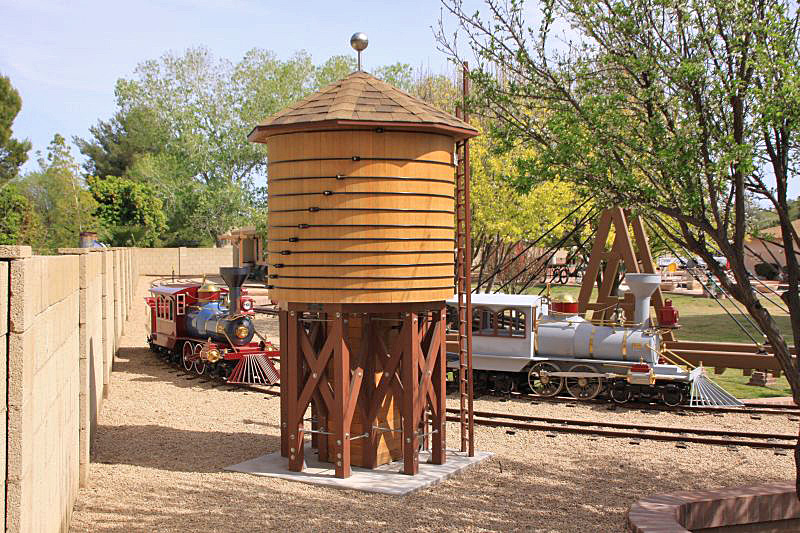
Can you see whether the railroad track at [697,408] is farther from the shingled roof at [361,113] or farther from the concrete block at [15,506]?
the concrete block at [15,506]

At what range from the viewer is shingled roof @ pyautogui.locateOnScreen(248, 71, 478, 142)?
11.3m

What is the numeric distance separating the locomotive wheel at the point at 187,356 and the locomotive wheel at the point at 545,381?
339 inches

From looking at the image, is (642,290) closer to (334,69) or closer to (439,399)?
(439,399)

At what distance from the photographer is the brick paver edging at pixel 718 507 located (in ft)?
28.9

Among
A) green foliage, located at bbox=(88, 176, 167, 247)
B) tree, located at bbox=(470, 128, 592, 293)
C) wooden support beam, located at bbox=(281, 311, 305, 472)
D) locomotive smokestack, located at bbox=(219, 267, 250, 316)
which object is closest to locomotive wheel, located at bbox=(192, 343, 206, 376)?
locomotive smokestack, located at bbox=(219, 267, 250, 316)

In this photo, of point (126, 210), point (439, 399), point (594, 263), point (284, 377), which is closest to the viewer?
point (284, 377)

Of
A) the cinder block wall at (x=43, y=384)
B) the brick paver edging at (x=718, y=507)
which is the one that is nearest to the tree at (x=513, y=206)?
the brick paver edging at (x=718, y=507)

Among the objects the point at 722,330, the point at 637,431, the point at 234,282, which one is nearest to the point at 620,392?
the point at 637,431

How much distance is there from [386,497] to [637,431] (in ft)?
20.2

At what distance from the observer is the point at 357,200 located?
445 inches

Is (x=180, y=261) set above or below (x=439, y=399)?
above

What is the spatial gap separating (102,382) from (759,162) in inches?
475

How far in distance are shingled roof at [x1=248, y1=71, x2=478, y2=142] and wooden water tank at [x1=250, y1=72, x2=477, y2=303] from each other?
0.05 ft

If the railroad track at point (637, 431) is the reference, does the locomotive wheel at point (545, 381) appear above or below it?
above
